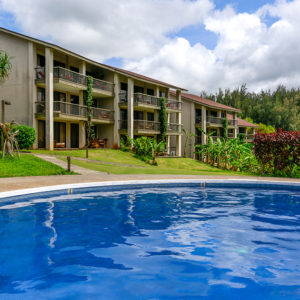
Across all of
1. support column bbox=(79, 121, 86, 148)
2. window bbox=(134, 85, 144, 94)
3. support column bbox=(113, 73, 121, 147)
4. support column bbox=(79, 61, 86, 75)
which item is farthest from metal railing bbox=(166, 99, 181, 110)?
support column bbox=(79, 121, 86, 148)

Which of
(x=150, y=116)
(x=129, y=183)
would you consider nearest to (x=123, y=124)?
(x=150, y=116)

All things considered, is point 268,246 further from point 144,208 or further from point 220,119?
point 220,119

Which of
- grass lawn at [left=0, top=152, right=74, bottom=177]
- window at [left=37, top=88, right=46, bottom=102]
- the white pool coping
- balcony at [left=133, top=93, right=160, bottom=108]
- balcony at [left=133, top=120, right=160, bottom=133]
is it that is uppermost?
balcony at [left=133, top=93, right=160, bottom=108]

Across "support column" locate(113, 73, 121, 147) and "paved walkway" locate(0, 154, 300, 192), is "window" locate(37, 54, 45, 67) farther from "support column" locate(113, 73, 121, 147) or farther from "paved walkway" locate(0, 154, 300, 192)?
"paved walkway" locate(0, 154, 300, 192)

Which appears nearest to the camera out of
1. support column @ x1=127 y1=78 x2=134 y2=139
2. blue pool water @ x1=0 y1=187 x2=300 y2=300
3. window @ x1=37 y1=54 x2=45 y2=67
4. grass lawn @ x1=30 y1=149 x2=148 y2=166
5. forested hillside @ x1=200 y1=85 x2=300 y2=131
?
blue pool water @ x1=0 y1=187 x2=300 y2=300

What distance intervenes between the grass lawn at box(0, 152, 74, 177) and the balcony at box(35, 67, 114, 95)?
955 centimetres

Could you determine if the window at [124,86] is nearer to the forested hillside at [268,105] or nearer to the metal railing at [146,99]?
the metal railing at [146,99]

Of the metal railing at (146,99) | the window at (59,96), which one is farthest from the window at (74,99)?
the metal railing at (146,99)

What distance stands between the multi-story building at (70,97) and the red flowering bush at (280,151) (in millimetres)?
15759

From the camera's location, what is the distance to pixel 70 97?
27766 mm

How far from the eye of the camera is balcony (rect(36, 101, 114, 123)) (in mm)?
23453

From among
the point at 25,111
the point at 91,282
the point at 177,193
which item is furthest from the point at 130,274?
the point at 25,111

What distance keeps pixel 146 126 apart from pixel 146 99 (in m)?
3.06

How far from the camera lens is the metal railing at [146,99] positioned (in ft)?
102
